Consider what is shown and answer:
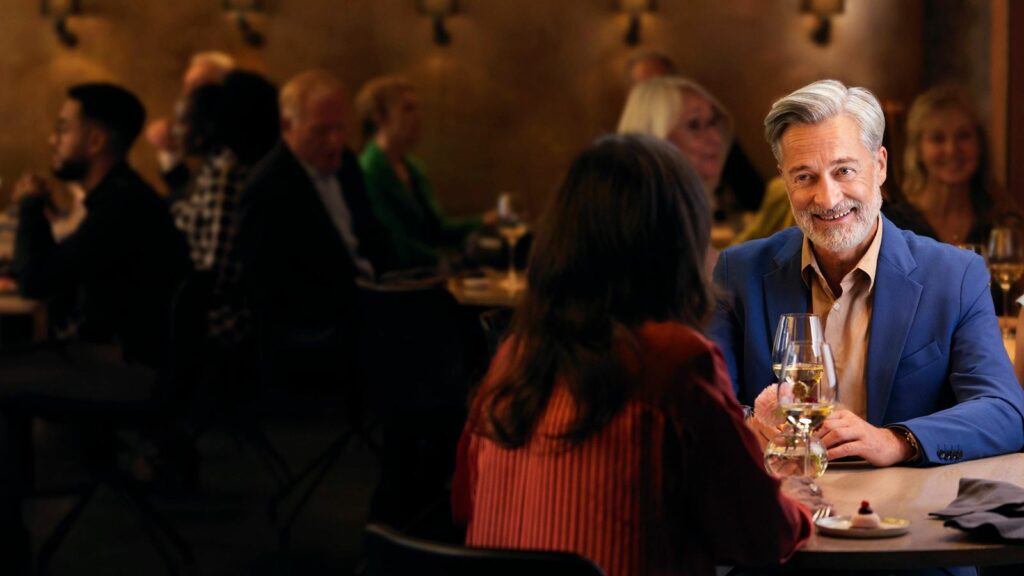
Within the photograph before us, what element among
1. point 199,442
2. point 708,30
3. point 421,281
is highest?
point 708,30

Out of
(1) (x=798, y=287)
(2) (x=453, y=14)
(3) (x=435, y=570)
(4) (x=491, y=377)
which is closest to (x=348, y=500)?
(1) (x=798, y=287)

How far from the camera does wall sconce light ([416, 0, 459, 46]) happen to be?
32.7 ft

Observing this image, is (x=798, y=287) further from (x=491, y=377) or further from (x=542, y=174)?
(x=542, y=174)

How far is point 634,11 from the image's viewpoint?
9.80 meters

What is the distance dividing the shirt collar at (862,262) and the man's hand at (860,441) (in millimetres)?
353

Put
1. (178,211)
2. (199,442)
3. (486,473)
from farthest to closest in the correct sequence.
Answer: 1. (199,442)
2. (178,211)
3. (486,473)

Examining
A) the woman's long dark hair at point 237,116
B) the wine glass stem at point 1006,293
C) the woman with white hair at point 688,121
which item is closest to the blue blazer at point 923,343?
the wine glass stem at point 1006,293

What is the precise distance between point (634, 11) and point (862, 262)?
24.2 ft

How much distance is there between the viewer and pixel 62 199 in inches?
409

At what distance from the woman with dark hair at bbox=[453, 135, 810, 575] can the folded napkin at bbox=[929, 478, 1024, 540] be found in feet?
0.84

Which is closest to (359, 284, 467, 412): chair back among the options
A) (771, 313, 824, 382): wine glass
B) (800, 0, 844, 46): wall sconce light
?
(771, 313, 824, 382): wine glass

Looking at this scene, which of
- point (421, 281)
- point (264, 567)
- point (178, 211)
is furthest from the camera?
point (178, 211)

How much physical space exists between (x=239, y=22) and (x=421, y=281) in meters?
5.23

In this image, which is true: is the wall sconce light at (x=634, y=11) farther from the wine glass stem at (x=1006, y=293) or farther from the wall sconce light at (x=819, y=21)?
the wine glass stem at (x=1006, y=293)
